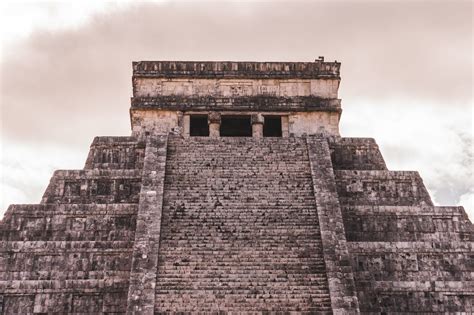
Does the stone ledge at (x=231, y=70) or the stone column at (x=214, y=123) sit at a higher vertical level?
the stone ledge at (x=231, y=70)

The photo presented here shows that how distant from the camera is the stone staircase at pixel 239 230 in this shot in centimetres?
1216

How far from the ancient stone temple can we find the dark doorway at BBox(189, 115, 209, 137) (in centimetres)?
287

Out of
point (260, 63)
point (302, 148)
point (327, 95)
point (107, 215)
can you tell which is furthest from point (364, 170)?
point (107, 215)

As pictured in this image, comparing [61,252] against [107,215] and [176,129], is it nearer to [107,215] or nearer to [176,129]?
[107,215]

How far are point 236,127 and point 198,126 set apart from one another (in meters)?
1.33

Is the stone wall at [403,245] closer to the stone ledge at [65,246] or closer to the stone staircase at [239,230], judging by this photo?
the stone staircase at [239,230]

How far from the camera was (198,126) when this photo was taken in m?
20.5

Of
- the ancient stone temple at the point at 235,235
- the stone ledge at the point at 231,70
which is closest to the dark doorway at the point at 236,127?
the stone ledge at the point at 231,70

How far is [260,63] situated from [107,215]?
818 cm

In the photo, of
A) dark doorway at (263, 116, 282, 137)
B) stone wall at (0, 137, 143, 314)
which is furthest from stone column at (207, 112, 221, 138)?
stone wall at (0, 137, 143, 314)

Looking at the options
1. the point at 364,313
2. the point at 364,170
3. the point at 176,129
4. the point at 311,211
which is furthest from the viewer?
the point at 176,129

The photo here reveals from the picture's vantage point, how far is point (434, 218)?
48.7ft

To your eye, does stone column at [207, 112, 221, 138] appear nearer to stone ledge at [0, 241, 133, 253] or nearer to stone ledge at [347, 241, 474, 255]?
stone ledge at [0, 241, 133, 253]

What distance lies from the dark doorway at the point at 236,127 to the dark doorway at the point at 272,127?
1.83ft
